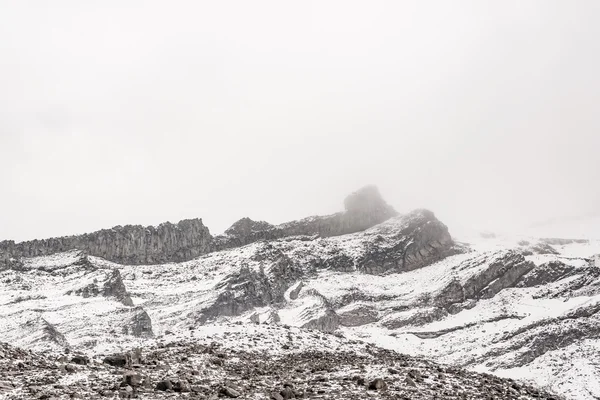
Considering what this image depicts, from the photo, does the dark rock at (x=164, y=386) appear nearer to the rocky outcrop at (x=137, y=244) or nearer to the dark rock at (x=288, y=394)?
the dark rock at (x=288, y=394)

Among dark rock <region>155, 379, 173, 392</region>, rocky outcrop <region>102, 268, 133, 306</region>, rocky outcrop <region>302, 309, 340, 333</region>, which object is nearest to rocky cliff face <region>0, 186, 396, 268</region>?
rocky outcrop <region>102, 268, 133, 306</region>

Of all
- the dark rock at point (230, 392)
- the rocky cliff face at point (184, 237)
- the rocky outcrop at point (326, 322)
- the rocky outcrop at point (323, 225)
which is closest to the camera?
the dark rock at point (230, 392)

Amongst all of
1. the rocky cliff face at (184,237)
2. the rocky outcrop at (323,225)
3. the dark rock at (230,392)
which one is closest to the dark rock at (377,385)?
the dark rock at (230,392)

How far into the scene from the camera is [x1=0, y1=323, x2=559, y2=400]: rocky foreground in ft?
78.9

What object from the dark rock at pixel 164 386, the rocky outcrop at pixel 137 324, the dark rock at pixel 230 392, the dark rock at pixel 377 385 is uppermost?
the dark rock at pixel 164 386

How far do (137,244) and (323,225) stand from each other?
47551 mm

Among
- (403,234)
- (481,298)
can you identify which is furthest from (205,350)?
(403,234)

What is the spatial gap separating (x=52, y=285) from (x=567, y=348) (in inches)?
3487

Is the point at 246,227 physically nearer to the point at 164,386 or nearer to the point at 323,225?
the point at 323,225

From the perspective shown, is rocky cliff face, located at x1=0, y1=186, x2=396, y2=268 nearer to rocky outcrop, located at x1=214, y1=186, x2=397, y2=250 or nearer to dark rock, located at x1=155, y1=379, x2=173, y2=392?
rocky outcrop, located at x1=214, y1=186, x2=397, y2=250

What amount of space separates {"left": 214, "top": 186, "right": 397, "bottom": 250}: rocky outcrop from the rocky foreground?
11792cm

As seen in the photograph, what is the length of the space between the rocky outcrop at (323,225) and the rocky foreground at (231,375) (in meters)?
118

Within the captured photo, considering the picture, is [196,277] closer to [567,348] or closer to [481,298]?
[481,298]

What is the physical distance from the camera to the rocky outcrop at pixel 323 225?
6152 inches
